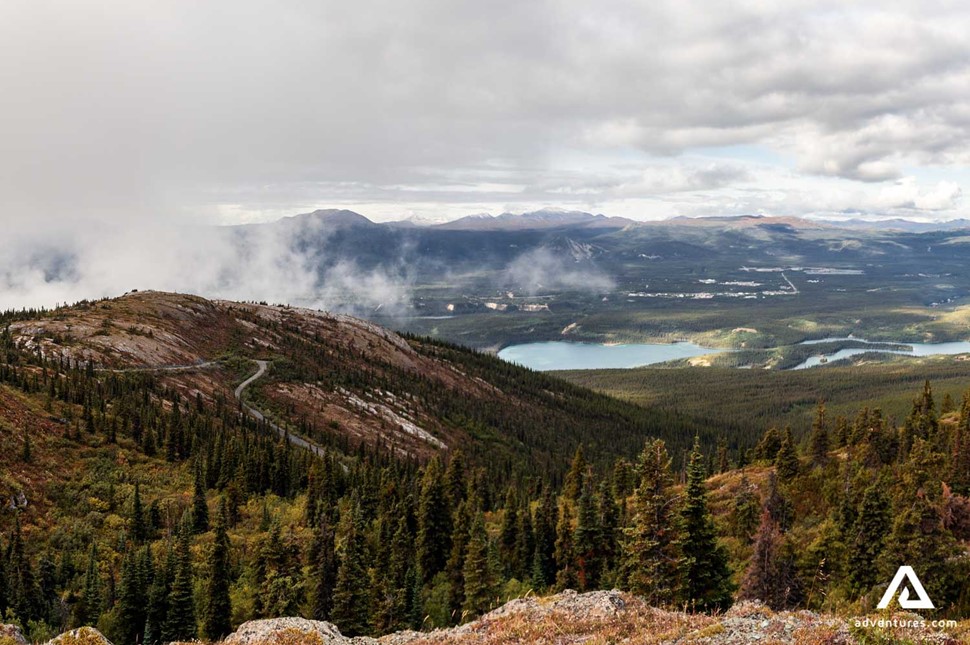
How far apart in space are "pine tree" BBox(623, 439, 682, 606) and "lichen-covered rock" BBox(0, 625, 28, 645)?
96.7 feet

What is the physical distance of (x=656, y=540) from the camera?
3500 centimetres

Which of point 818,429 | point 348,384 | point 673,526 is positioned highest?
point 673,526

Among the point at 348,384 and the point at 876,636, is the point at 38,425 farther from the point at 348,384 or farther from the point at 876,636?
the point at 348,384

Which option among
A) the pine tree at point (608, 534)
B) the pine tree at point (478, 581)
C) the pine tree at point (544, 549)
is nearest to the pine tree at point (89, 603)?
the pine tree at point (478, 581)

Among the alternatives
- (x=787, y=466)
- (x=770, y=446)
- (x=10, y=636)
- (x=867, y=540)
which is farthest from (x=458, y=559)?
(x=770, y=446)

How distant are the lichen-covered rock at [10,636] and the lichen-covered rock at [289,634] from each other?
7.23 m

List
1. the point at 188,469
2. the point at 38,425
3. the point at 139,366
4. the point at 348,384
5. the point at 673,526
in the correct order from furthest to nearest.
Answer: the point at 348,384
the point at 139,366
the point at 188,469
the point at 38,425
the point at 673,526

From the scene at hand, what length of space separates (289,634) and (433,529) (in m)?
42.2

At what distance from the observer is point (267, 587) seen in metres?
37.1

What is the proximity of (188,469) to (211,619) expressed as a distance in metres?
39.8

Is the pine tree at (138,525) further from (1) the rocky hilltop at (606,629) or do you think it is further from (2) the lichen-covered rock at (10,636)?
(1) the rocky hilltop at (606,629)

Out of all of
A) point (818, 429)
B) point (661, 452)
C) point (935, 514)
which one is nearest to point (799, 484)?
point (818, 429)

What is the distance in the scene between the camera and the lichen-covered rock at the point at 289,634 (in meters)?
20.1

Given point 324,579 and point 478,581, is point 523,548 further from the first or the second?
point 324,579
